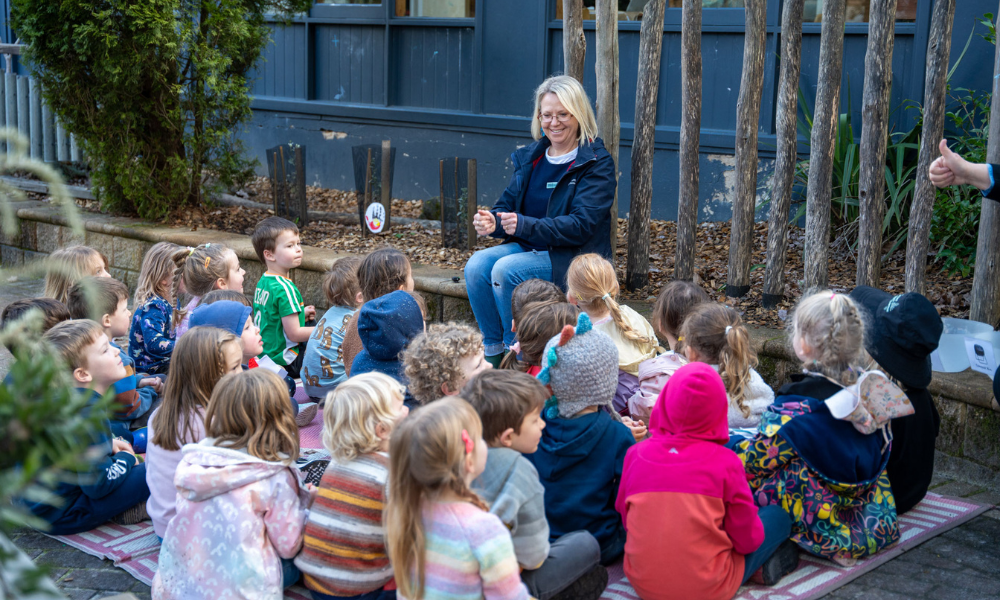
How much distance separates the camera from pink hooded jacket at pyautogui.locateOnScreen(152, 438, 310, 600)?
8.50ft

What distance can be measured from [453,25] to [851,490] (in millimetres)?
5884

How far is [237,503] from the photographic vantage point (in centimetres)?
261

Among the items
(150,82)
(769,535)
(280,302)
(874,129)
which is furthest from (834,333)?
(150,82)

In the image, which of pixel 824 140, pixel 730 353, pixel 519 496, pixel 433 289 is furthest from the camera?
pixel 433 289

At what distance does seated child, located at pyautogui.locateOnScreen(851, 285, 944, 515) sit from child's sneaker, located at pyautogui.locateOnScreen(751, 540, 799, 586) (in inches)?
23.5

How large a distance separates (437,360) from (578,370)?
53 cm

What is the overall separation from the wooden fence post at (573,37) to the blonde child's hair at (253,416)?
2927 millimetres

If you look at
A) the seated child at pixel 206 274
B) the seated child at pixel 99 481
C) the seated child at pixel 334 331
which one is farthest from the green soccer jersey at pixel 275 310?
the seated child at pixel 99 481

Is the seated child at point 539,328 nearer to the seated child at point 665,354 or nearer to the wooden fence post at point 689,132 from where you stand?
the seated child at point 665,354

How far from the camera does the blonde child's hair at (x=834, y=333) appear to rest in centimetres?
286

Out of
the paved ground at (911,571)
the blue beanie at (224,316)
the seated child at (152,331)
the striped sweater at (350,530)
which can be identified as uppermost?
A: the blue beanie at (224,316)

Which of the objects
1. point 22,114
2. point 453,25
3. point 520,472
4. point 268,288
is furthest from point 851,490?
point 22,114

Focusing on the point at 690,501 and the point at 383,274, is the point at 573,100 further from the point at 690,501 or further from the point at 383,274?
the point at 690,501

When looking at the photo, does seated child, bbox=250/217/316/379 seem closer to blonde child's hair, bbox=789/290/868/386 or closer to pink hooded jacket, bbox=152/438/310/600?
pink hooded jacket, bbox=152/438/310/600
